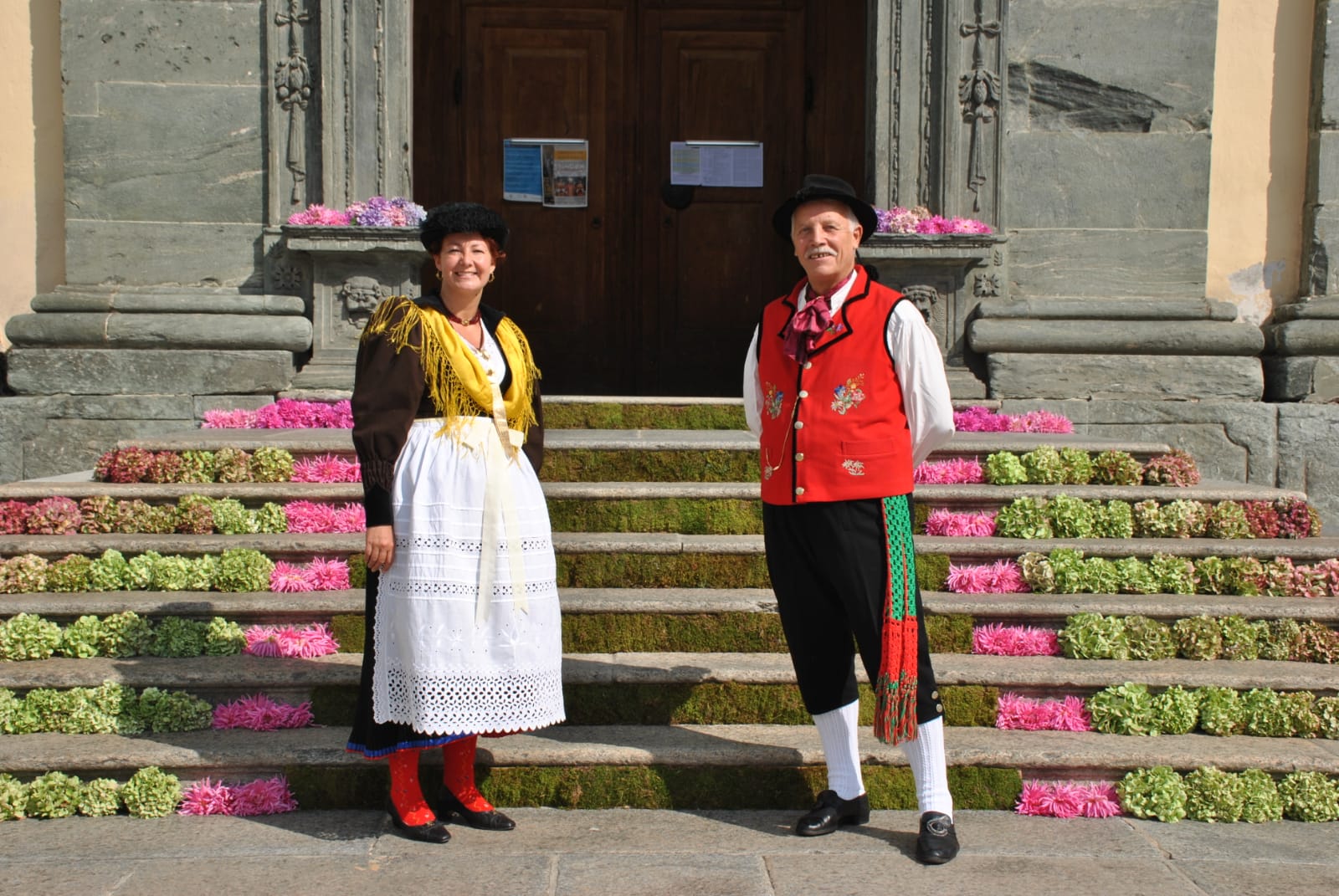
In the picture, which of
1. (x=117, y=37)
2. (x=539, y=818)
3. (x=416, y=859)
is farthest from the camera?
(x=117, y=37)

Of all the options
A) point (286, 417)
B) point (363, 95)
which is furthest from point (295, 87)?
point (286, 417)

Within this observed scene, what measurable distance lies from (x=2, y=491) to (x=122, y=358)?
1.69 metres

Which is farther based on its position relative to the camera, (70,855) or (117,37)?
(117,37)

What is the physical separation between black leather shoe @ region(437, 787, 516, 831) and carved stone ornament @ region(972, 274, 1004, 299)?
15.8 ft

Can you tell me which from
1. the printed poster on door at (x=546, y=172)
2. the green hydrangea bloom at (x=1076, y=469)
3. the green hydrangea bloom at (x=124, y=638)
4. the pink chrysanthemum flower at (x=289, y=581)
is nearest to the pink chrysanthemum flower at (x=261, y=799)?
the green hydrangea bloom at (x=124, y=638)

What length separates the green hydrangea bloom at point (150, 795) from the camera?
389cm

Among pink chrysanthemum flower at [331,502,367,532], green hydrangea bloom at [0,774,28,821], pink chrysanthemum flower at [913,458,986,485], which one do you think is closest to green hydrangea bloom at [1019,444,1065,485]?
pink chrysanthemum flower at [913,458,986,485]

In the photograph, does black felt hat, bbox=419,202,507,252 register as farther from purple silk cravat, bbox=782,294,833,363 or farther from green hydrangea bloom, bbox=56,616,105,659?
green hydrangea bloom, bbox=56,616,105,659

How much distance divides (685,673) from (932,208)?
4.10m

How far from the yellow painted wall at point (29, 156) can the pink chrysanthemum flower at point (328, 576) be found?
12.2 feet

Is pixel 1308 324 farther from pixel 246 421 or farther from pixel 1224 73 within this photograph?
pixel 246 421

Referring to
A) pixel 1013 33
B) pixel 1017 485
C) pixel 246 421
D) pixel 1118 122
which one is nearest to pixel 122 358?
pixel 246 421

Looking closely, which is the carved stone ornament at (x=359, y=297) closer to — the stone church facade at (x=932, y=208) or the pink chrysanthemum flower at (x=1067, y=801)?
the stone church facade at (x=932, y=208)

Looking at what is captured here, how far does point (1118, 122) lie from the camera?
741 cm
